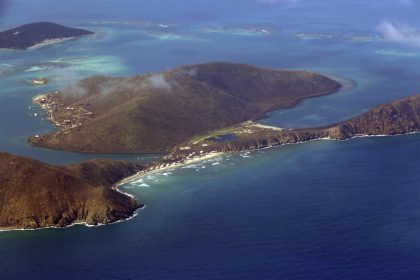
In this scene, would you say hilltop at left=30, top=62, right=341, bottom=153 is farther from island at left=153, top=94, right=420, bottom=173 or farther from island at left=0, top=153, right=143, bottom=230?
island at left=0, top=153, right=143, bottom=230

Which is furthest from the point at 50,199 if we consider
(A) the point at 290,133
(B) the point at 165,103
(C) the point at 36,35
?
(C) the point at 36,35

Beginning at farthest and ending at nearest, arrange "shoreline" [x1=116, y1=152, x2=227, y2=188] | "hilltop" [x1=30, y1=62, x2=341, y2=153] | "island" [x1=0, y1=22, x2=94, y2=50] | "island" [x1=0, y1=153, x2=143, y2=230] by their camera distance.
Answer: "island" [x1=0, y1=22, x2=94, y2=50], "hilltop" [x1=30, y1=62, x2=341, y2=153], "shoreline" [x1=116, y1=152, x2=227, y2=188], "island" [x1=0, y1=153, x2=143, y2=230]

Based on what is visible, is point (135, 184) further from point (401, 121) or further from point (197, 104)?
point (401, 121)

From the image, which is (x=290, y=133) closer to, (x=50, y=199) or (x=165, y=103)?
(x=165, y=103)

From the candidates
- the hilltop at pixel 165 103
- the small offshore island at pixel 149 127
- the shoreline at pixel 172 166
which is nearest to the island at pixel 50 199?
the small offshore island at pixel 149 127

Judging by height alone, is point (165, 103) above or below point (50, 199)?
above

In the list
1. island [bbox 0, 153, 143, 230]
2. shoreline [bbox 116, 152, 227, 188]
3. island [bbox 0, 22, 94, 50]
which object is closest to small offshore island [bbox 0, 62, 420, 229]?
island [bbox 0, 153, 143, 230]
